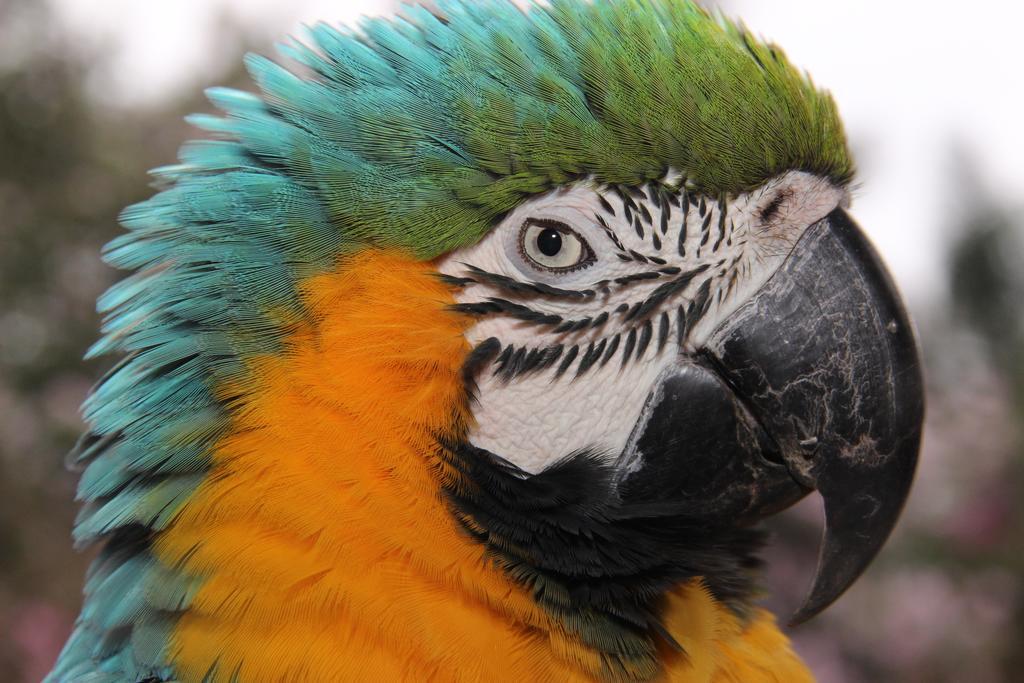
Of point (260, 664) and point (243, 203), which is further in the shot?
point (243, 203)

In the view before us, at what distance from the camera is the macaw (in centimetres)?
114

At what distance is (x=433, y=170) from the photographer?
1.19 meters

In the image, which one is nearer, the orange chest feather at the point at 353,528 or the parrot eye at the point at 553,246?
the orange chest feather at the point at 353,528

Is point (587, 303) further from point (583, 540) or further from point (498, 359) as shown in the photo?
point (583, 540)

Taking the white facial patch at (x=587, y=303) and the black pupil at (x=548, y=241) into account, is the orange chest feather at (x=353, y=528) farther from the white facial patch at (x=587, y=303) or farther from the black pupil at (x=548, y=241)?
the black pupil at (x=548, y=241)

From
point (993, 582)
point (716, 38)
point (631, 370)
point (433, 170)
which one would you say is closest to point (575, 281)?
point (631, 370)

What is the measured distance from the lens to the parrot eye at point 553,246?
1.24 m

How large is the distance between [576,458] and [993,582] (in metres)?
3.16

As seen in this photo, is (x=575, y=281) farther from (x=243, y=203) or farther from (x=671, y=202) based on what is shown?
(x=243, y=203)

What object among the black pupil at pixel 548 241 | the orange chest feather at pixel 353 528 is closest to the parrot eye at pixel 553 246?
the black pupil at pixel 548 241

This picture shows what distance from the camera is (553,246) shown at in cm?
124

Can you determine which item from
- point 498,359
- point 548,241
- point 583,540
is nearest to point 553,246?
point 548,241

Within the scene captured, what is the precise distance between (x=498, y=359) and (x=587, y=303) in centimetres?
17

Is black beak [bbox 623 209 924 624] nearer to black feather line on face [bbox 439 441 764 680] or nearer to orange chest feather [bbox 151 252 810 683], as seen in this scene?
black feather line on face [bbox 439 441 764 680]
